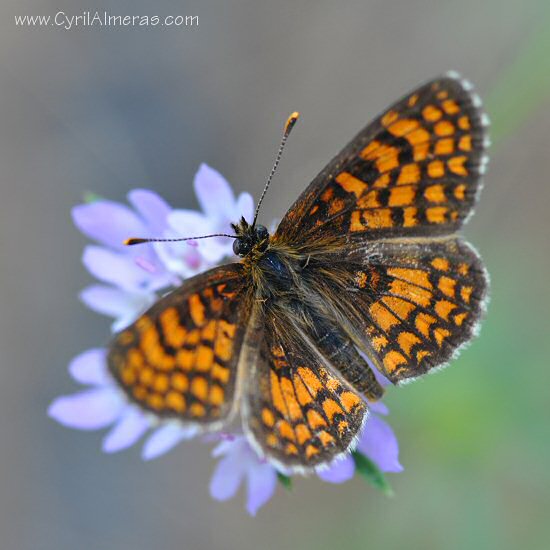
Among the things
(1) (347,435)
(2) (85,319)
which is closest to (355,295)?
(1) (347,435)

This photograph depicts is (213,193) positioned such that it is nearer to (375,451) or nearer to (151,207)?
(151,207)

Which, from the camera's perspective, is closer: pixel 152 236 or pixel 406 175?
pixel 406 175

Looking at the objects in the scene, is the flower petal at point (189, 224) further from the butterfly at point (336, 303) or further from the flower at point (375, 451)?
the flower at point (375, 451)

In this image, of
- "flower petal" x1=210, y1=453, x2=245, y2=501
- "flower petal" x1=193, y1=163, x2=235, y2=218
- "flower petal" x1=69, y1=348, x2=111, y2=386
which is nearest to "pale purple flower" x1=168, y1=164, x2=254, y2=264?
"flower petal" x1=193, y1=163, x2=235, y2=218

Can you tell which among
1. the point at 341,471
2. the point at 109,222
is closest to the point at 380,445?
the point at 341,471

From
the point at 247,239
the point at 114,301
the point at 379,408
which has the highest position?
the point at 247,239

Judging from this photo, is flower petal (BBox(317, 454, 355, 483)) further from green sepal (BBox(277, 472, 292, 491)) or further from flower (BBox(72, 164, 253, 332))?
flower (BBox(72, 164, 253, 332))

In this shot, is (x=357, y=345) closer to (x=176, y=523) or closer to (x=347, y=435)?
(x=347, y=435)
